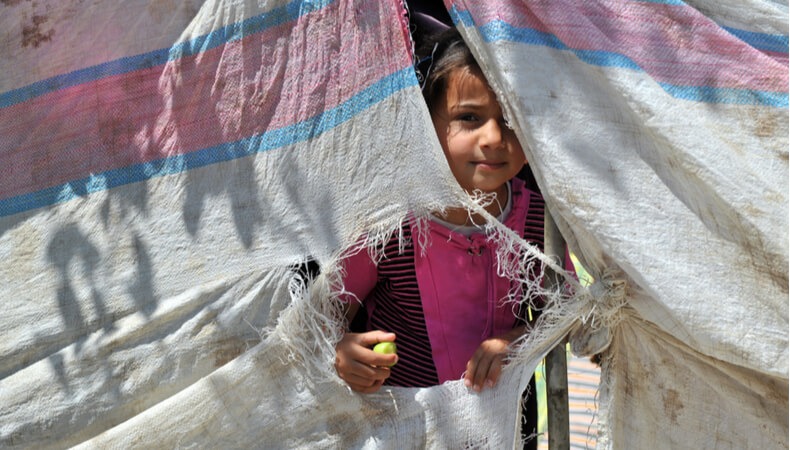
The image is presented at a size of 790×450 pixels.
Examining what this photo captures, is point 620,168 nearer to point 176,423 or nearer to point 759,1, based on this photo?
point 759,1

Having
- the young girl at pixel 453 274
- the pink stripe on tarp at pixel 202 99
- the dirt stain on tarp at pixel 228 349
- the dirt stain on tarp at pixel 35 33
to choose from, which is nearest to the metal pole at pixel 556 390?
the young girl at pixel 453 274

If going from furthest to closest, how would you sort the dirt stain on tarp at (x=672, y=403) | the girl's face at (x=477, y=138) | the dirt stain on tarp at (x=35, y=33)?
the dirt stain on tarp at (x=35, y=33)
the girl's face at (x=477, y=138)
the dirt stain on tarp at (x=672, y=403)

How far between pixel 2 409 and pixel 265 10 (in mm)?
1065

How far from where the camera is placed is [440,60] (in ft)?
7.02

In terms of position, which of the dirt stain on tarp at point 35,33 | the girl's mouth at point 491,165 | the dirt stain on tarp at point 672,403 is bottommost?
the dirt stain on tarp at point 672,403

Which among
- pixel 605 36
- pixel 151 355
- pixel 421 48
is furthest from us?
pixel 421 48

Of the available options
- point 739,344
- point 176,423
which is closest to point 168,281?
point 176,423

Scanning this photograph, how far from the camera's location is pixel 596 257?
73.7 inches

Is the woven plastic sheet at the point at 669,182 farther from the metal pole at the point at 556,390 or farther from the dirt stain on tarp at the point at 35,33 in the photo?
the dirt stain on tarp at the point at 35,33

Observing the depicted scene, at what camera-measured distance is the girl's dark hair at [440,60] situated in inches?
82.5

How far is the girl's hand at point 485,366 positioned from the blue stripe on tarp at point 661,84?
646 mm

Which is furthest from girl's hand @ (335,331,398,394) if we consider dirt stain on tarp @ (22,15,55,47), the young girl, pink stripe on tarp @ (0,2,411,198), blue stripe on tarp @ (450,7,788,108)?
dirt stain on tarp @ (22,15,55,47)

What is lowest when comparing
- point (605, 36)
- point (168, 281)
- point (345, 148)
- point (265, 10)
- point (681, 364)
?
point (681, 364)

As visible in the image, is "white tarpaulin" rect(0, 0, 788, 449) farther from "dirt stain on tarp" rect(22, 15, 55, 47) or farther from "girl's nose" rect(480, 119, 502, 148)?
"girl's nose" rect(480, 119, 502, 148)
